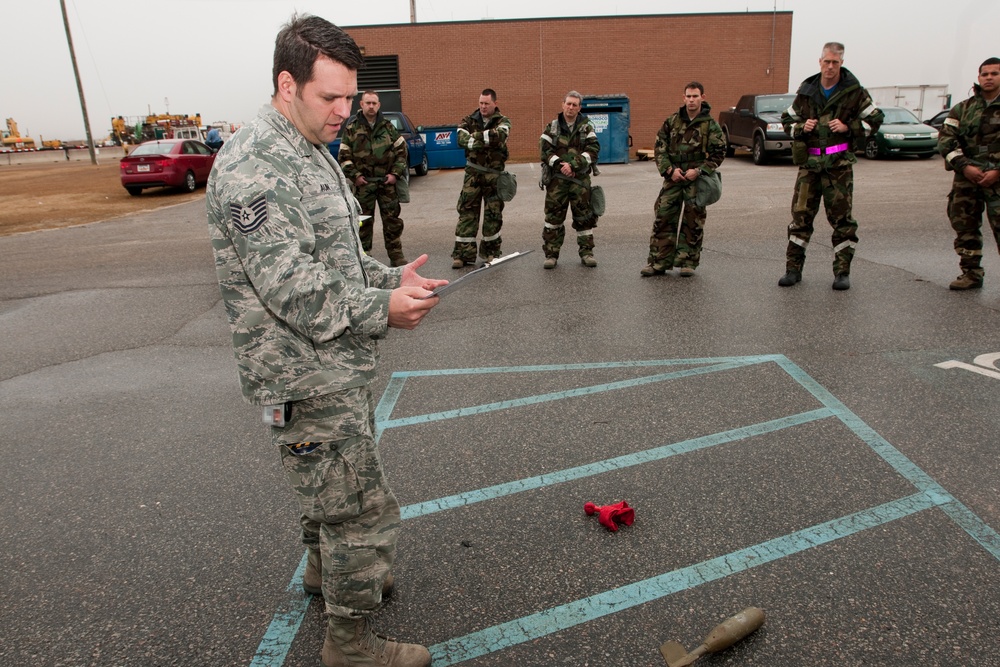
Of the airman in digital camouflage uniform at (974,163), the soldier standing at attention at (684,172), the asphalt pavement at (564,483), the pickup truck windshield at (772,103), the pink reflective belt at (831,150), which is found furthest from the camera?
the pickup truck windshield at (772,103)

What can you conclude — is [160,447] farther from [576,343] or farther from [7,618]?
[576,343]

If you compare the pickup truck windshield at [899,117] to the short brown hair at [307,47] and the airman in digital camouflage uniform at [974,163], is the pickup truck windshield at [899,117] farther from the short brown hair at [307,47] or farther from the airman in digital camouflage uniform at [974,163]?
the short brown hair at [307,47]

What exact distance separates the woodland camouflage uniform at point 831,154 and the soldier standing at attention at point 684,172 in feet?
2.96

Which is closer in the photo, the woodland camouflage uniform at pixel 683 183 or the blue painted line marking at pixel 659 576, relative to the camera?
the blue painted line marking at pixel 659 576

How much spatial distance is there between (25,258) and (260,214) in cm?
1121

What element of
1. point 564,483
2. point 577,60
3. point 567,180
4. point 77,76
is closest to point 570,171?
point 567,180

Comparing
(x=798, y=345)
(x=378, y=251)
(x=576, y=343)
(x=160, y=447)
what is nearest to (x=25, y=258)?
(x=378, y=251)

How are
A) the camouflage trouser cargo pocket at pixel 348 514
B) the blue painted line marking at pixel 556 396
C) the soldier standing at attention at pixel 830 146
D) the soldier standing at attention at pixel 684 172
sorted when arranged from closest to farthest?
the camouflage trouser cargo pocket at pixel 348 514, the blue painted line marking at pixel 556 396, the soldier standing at attention at pixel 830 146, the soldier standing at attention at pixel 684 172

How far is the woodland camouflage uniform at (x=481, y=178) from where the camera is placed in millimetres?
8789

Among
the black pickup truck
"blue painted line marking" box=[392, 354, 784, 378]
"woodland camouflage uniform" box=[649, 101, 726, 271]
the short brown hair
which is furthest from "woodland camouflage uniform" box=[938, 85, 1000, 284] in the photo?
the black pickup truck

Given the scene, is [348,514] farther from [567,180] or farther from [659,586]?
[567,180]

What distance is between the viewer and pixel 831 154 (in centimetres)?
700

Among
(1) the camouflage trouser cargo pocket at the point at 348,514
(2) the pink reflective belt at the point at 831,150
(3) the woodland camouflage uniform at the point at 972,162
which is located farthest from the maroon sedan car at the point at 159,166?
(1) the camouflage trouser cargo pocket at the point at 348,514

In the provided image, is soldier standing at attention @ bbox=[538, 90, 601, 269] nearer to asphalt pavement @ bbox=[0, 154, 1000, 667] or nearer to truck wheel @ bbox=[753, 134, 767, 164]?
asphalt pavement @ bbox=[0, 154, 1000, 667]
